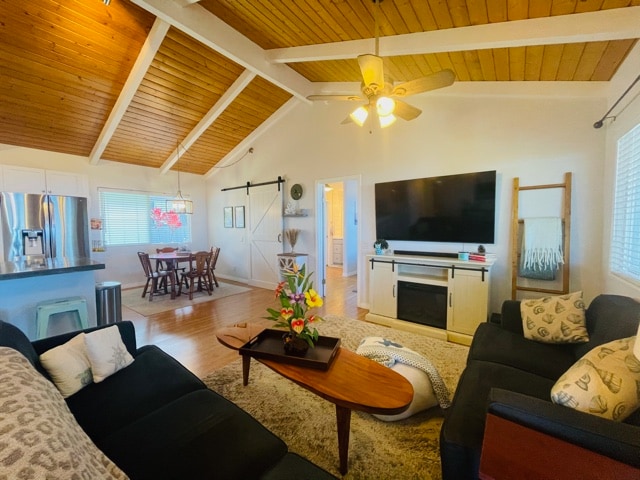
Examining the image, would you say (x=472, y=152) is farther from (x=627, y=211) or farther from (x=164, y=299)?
(x=164, y=299)

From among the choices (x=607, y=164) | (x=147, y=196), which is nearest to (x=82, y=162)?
(x=147, y=196)

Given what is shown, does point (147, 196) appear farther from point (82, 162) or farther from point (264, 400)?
point (264, 400)

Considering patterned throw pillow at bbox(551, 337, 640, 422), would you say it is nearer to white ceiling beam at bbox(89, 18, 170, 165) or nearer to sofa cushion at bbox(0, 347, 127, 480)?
sofa cushion at bbox(0, 347, 127, 480)

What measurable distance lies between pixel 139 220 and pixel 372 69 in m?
6.18

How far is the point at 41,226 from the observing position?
4523mm

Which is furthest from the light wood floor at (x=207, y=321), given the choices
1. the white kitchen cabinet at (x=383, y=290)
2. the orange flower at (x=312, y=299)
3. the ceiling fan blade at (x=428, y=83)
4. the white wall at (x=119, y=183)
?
the ceiling fan blade at (x=428, y=83)

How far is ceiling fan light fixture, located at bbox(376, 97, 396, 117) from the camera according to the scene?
228cm

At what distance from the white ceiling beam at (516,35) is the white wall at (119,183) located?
5.20 meters

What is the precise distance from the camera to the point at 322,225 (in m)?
5.23

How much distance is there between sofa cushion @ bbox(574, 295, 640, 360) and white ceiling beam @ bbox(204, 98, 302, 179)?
5114 mm

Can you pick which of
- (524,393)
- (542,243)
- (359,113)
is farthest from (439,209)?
(524,393)

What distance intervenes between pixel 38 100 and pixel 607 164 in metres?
6.95

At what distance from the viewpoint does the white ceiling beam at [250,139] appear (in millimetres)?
5398

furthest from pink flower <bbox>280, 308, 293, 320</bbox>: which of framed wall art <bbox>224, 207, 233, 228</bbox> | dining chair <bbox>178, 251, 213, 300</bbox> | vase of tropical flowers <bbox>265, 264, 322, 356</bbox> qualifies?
framed wall art <bbox>224, 207, 233, 228</bbox>
